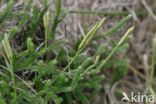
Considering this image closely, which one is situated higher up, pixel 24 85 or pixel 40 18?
pixel 40 18

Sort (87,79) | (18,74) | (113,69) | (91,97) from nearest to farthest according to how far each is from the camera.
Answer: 1. (18,74)
2. (87,79)
3. (91,97)
4. (113,69)

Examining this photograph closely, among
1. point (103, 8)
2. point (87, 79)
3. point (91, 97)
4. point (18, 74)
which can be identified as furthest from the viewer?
point (103, 8)

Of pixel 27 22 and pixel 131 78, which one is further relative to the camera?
pixel 131 78

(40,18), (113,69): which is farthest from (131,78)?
(40,18)

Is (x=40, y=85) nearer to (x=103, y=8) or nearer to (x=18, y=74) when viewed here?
(x=18, y=74)

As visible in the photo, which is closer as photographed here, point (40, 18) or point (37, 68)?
point (37, 68)

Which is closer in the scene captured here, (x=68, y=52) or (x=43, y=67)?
(x=43, y=67)

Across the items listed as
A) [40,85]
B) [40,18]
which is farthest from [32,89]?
[40,18]

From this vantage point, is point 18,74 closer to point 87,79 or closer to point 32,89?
point 32,89

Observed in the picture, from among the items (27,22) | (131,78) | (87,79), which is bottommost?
(131,78)
